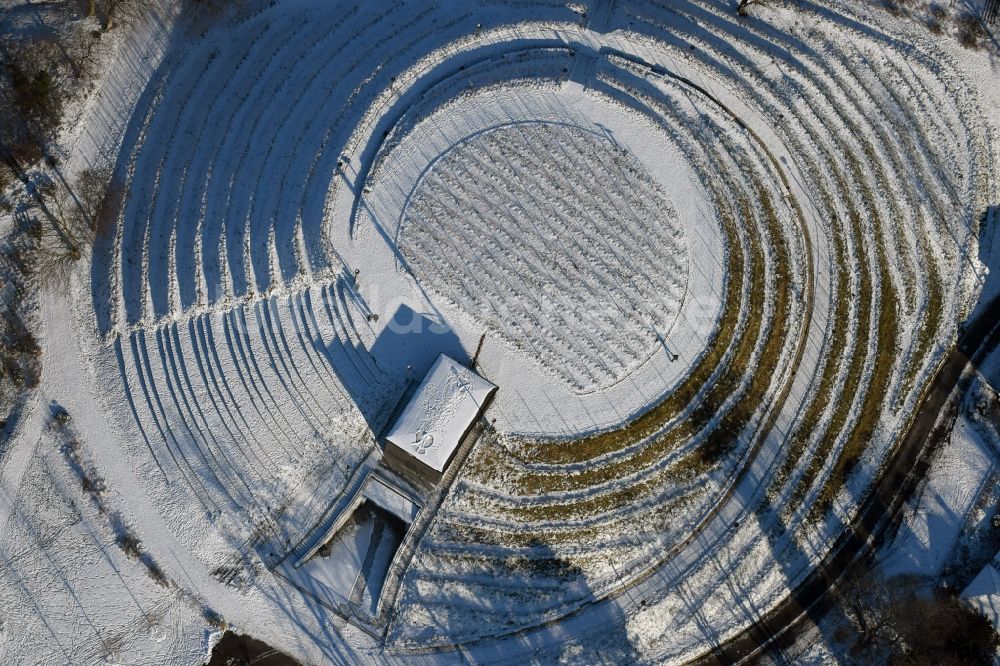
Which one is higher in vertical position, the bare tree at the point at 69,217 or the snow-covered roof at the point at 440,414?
the bare tree at the point at 69,217

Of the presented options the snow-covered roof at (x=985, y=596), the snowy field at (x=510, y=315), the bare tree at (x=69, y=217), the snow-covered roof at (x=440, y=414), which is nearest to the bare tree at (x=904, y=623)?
the snow-covered roof at (x=985, y=596)

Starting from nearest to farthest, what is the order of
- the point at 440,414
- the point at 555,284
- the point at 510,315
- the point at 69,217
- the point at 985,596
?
the point at 440,414 < the point at 985,596 < the point at 510,315 < the point at 555,284 < the point at 69,217

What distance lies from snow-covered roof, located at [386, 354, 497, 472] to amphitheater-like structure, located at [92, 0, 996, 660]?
242 cm

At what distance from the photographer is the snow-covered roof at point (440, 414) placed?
3209 centimetres

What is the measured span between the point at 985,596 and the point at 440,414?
92.1 ft

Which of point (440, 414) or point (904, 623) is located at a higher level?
point (440, 414)

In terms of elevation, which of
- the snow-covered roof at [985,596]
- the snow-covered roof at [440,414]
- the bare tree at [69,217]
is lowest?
the snow-covered roof at [985,596]

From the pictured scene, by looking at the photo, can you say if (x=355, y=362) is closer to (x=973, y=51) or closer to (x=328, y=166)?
(x=328, y=166)

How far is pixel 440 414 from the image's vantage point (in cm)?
3231

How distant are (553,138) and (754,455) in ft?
63.9

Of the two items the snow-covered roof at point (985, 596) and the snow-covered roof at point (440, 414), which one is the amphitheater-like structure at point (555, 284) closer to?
the snow-covered roof at point (440, 414)

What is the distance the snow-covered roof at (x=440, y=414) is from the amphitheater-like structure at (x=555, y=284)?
7.95 feet

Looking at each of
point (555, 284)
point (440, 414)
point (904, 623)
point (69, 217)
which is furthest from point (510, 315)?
point (904, 623)

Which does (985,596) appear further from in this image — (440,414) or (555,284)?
(440,414)
